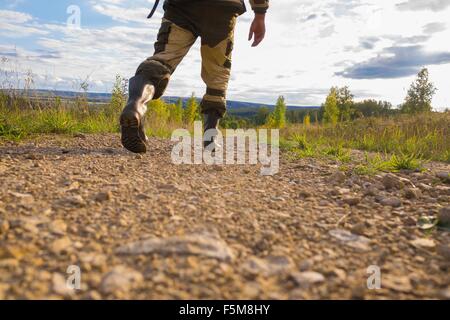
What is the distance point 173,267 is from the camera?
46.3 inches

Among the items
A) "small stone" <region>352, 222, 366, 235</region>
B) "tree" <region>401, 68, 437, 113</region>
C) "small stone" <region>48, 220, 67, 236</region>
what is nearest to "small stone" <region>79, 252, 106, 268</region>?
"small stone" <region>48, 220, 67, 236</region>

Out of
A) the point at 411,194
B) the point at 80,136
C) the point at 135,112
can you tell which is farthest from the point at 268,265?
the point at 80,136

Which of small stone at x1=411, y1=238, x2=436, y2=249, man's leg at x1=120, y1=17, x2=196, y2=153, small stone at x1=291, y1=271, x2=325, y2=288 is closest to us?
small stone at x1=291, y1=271, x2=325, y2=288

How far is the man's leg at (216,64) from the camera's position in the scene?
3459 millimetres

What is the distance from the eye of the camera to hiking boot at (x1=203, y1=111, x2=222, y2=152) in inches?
154

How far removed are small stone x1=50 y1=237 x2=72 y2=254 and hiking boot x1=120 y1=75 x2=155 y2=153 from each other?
1725mm

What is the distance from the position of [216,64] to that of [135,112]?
1135 mm

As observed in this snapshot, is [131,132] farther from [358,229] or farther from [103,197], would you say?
[358,229]

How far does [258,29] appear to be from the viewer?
3803mm

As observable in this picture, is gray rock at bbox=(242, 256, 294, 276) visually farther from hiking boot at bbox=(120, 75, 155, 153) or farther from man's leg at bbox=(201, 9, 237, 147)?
man's leg at bbox=(201, 9, 237, 147)
